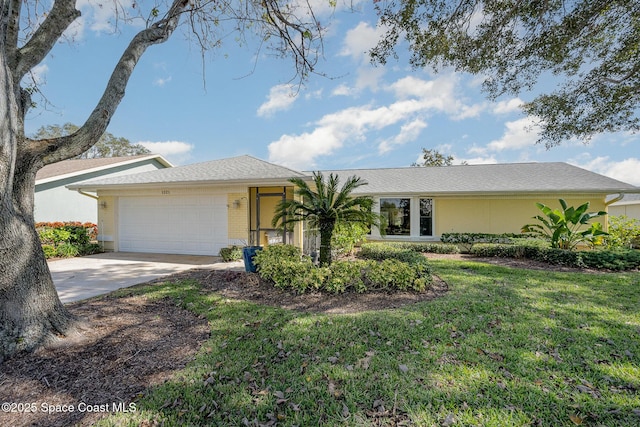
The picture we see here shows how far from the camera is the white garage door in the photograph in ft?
38.9

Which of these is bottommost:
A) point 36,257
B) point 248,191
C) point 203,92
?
point 36,257

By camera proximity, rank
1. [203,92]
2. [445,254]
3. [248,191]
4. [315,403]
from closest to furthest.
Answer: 1. [315,403]
2. [203,92]
3. [248,191]
4. [445,254]

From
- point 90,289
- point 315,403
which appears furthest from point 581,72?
point 90,289

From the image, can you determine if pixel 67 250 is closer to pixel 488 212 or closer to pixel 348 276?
pixel 348 276

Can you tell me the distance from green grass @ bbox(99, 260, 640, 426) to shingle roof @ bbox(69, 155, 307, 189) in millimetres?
5765

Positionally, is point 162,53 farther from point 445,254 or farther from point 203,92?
point 445,254

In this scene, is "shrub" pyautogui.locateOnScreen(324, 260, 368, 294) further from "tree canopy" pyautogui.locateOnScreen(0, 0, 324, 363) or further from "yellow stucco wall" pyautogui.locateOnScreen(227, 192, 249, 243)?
"yellow stucco wall" pyautogui.locateOnScreen(227, 192, 249, 243)

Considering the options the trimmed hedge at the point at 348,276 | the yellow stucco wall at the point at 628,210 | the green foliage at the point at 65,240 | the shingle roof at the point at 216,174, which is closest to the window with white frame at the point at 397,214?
the shingle roof at the point at 216,174

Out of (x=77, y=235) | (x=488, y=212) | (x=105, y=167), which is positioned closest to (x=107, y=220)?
(x=77, y=235)

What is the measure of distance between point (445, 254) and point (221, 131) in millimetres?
12875

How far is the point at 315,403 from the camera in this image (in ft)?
9.34

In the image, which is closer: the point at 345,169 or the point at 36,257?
the point at 36,257

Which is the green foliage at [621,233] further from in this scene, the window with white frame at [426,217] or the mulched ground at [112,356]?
the mulched ground at [112,356]

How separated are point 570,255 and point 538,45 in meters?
6.78
